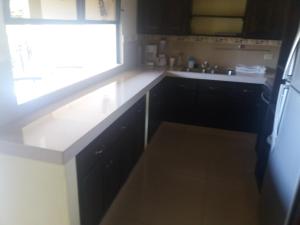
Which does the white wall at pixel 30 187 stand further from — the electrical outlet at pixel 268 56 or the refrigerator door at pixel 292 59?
the electrical outlet at pixel 268 56

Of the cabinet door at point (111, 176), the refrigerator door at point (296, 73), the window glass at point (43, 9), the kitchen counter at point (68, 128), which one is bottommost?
the cabinet door at point (111, 176)

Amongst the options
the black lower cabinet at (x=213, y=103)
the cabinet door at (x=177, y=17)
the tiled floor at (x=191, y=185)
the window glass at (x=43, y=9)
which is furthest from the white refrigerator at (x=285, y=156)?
the cabinet door at (x=177, y=17)

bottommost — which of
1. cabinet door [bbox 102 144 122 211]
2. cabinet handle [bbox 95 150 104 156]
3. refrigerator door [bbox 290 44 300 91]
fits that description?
cabinet door [bbox 102 144 122 211]

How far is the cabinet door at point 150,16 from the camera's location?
3.42m

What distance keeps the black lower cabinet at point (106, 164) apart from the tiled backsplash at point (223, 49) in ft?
5.41

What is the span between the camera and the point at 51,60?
267 centimetres

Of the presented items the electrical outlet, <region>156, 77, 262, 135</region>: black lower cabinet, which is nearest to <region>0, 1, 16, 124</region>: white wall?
<region>156, 77, 262, 135</region>: black lower cabinet

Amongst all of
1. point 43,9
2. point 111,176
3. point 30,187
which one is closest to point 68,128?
point 30,187

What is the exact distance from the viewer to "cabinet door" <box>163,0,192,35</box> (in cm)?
335

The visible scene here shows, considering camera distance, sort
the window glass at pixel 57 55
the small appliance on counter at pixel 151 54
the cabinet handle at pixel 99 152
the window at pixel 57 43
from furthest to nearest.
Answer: the small appliance on counter at pixel 151 54 → the window glass at pixel 57 55 → the window at pixel 57 43 → the cabinet handle at pixel 99 152

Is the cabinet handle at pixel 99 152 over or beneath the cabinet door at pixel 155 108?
over

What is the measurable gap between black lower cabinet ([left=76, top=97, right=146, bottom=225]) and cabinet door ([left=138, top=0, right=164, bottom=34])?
4.76 ft

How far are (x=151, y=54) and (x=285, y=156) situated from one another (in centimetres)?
260

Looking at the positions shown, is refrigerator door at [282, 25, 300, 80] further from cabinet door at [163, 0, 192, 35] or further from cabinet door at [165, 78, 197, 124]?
cabinet door at [163, 0, 192, 35]
